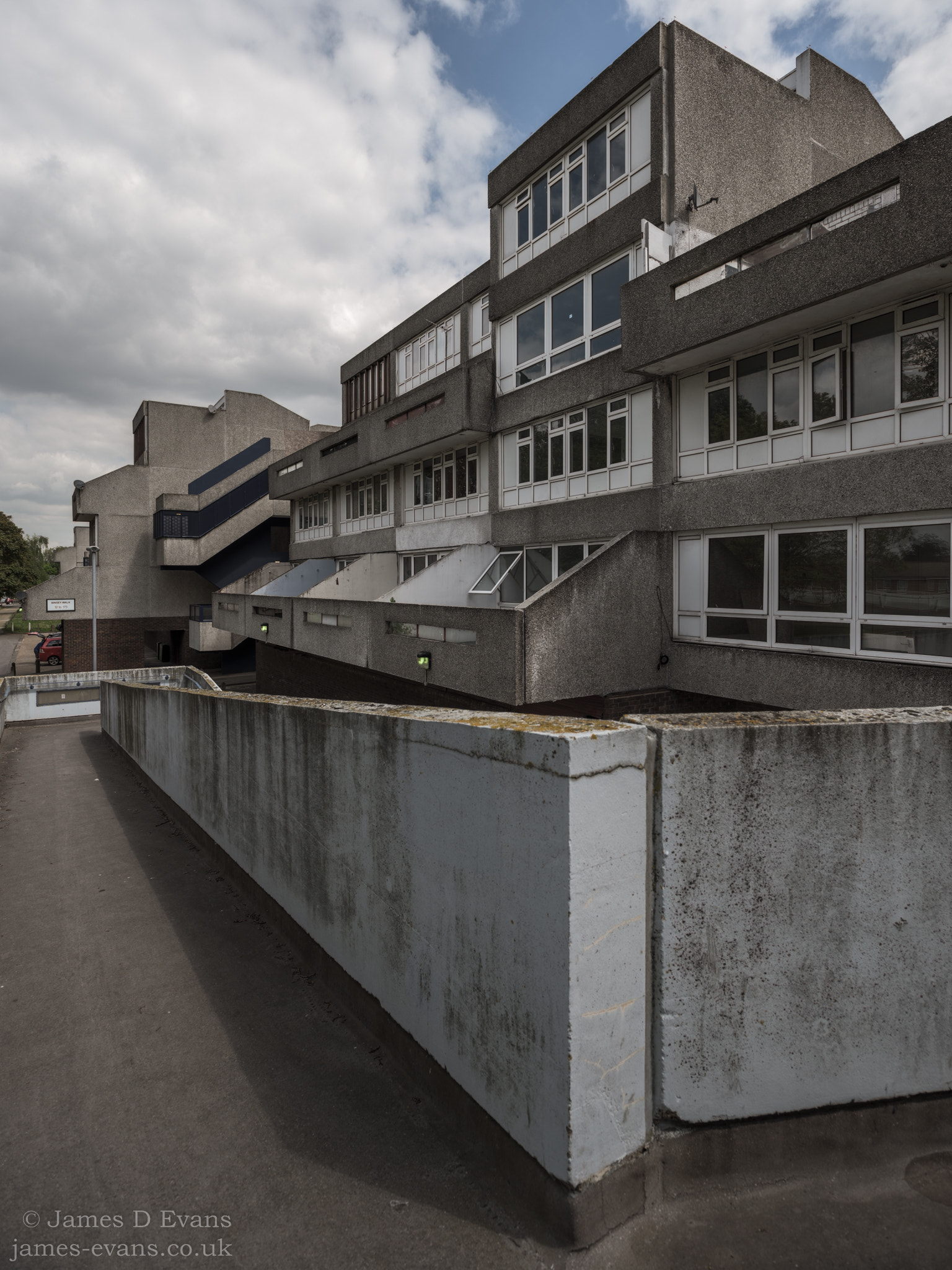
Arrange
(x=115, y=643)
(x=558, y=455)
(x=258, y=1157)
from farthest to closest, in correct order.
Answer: (x=115, y=643) < (x=558, y=455) < (x=258, y=1157)

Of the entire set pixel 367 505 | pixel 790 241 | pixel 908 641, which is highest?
pixel 790 241

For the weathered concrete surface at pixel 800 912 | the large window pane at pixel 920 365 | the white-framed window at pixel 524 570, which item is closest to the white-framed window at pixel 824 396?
the large window pane at pixel 920 365

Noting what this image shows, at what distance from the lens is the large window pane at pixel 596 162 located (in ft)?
40.8

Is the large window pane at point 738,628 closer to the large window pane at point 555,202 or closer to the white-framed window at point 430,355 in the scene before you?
the large window pane at point 555,202

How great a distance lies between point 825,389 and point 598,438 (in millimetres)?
4145

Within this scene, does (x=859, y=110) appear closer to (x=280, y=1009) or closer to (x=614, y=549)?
(x=614, y=549)

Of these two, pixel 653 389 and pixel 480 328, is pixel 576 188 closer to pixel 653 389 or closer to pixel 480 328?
pixel 480 328

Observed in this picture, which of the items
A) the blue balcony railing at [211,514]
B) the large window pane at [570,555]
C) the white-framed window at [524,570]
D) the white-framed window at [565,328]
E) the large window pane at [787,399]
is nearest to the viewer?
the large window pane at [787,399]

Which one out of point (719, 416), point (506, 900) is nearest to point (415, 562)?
point (719, 416)

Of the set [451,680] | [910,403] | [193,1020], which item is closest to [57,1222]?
[193,1020]

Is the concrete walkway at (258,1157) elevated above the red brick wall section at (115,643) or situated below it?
below

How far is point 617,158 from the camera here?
12.1m

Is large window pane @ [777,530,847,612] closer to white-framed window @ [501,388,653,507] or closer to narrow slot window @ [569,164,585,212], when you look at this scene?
white-framed window @ [501,388,653,507]

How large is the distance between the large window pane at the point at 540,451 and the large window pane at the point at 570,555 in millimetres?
1504
